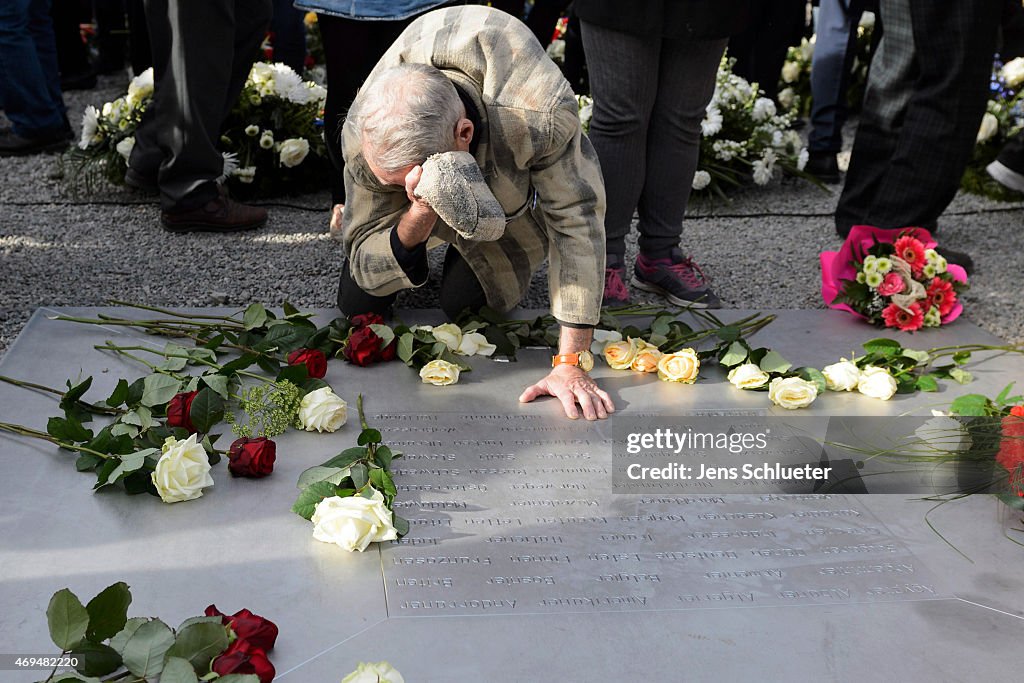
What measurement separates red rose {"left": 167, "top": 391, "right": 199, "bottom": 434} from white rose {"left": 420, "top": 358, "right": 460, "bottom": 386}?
606mm

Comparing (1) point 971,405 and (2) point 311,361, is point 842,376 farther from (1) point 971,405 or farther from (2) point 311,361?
(2) point 311,361

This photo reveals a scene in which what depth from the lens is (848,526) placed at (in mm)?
2088

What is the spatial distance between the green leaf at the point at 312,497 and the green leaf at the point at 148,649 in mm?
451

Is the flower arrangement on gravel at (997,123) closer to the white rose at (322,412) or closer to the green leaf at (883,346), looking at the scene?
the green leaf at (883,346)

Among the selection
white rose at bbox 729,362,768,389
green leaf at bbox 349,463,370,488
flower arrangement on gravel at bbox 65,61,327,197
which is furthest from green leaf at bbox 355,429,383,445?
flower arrangement on gravel at bbox 65,61,327,197

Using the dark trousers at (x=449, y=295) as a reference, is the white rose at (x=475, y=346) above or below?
below

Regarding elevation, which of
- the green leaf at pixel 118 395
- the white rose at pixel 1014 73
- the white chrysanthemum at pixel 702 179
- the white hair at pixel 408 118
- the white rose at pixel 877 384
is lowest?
the white chrysanthemum at pixel 702 179

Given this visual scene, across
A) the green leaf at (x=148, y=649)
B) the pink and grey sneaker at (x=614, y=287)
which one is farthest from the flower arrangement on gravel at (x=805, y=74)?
the green leaf at (x=148, y=649)

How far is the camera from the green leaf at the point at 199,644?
4.94 feet

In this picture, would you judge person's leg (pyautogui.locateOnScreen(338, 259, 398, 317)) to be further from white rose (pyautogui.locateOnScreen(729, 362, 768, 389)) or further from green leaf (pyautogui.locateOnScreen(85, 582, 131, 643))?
green leaf (pyautogui.locateOnScreen(85, 582, 131, 643))

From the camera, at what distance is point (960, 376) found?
2766mm

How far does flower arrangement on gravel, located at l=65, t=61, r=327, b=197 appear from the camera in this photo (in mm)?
4410

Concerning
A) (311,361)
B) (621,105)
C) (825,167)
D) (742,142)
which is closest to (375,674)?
(311,361)

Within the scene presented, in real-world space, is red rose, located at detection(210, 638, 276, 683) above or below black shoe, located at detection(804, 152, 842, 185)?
above
